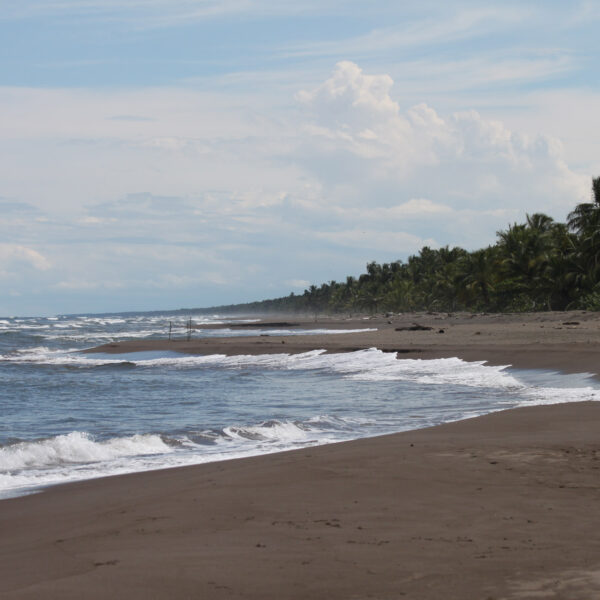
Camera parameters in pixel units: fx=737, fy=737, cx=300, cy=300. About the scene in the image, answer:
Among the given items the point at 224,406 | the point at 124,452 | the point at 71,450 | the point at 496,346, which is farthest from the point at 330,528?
the point at 496,346

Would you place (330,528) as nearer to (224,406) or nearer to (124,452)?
(124,452)

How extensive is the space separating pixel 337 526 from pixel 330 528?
0.08m

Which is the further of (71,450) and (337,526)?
(71,450)

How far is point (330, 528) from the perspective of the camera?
590 centimetres

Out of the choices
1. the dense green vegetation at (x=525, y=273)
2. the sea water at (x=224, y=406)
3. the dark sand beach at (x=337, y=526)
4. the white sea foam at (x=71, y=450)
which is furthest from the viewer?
the dense green vegetation at (x=525, y=273)

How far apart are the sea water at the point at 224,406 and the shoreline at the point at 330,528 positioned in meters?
2.12

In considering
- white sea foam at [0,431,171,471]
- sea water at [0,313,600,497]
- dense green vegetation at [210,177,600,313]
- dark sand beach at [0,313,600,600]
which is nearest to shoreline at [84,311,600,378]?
sea water at [0,313,600,497]

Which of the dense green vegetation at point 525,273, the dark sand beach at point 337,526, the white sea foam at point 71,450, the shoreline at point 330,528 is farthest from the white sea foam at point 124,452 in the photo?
the dense green vegetation at point 525,273

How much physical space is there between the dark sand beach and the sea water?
6.42 feet

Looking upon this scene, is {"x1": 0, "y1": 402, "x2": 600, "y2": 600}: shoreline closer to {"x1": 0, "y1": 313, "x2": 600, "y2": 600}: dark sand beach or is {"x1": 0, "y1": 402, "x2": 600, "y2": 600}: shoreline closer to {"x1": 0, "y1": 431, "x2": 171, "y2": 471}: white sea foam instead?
{"x1": 0, "y1": 313, "x2": 600, "y2": 600}: dark sand beach

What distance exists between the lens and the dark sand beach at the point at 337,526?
453 cm

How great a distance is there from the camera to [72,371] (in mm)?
32969

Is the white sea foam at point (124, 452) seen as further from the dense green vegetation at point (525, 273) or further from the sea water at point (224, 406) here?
the dense green vegetation at point (525, 273)

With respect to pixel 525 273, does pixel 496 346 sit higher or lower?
lower
